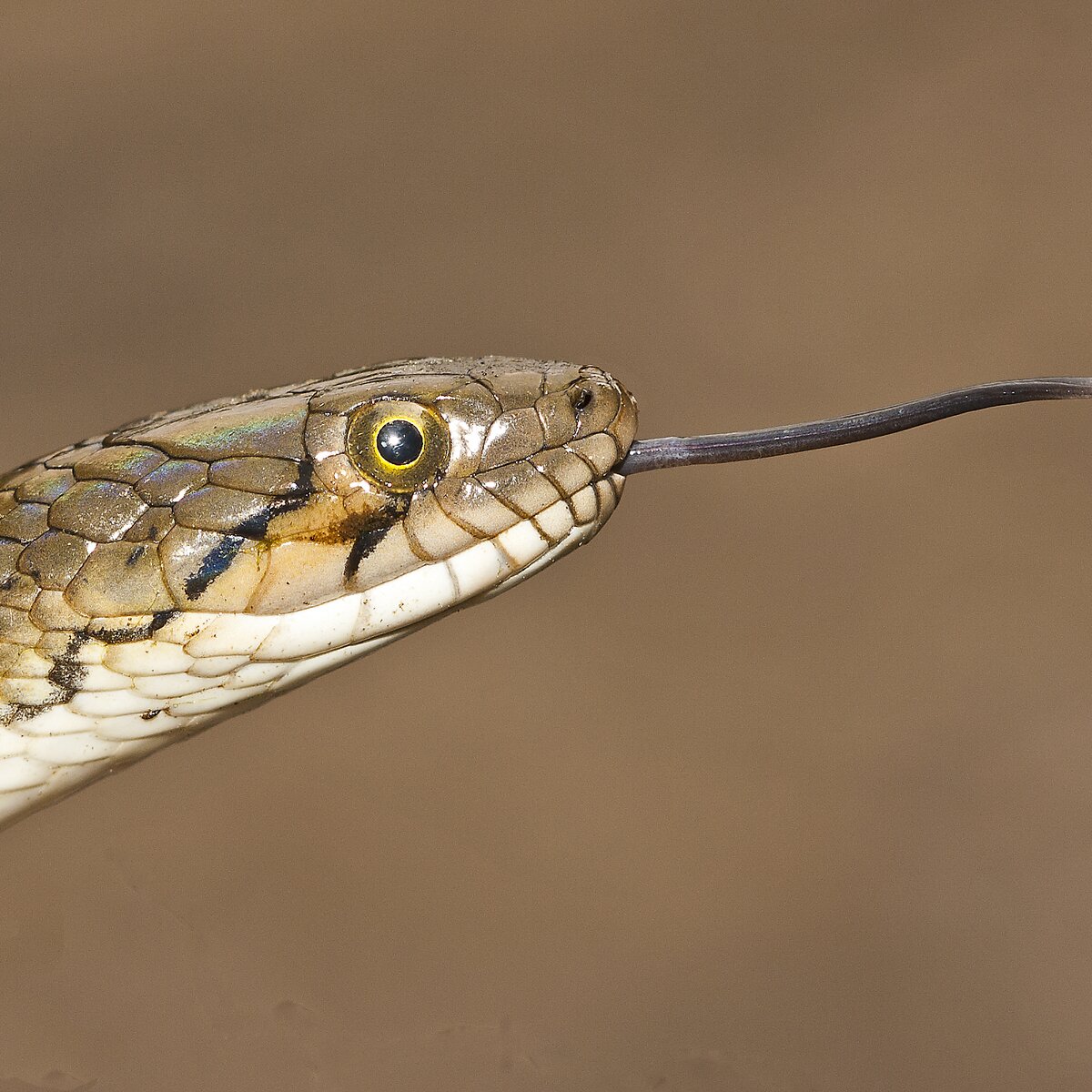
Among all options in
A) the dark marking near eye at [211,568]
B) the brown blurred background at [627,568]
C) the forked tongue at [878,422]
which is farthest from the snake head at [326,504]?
the brown blurred background at [627,568]

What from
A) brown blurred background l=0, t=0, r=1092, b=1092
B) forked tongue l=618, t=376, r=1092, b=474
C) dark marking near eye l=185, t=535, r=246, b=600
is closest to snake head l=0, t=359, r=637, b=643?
dark marking near eye l=185, t=535, r=246, b=600

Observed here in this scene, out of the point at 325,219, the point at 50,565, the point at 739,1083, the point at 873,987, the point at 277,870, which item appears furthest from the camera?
the point at 325,219

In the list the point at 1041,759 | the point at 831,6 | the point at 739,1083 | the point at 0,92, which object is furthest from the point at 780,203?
the point at 739,1083

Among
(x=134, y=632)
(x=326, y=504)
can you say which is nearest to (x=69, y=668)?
(x=134, y=632)

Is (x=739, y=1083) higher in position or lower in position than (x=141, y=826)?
higher

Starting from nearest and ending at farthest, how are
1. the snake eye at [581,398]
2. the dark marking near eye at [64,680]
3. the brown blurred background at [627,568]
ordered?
1. the dark marking near eye at [64,680]
2. the snake eye at [581,398]
3. the brown blurred background at [627,568]

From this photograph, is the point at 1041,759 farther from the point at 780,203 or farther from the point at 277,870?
the point at 780,203

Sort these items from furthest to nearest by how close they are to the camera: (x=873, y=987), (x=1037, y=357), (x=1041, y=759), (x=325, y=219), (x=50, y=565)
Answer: (x=325, y=219), (x=1037, y=357), (x=1041, y=759), (x=873, y=987), (x=50, y=565)

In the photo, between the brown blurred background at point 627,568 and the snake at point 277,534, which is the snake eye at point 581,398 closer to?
the snake at point 277,534
